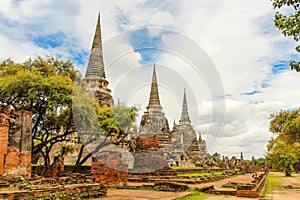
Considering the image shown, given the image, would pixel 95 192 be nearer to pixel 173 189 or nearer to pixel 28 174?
pixel 173 189

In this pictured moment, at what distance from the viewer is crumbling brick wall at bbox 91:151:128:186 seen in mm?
14422

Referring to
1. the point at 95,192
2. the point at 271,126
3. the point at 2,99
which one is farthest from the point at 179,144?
the point at 95,192

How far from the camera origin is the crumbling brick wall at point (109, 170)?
47.3 ft

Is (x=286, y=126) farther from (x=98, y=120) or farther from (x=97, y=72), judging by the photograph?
(x=97, y=72)

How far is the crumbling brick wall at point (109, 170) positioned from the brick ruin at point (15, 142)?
3.25 meters

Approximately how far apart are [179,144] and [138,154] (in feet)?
84.2

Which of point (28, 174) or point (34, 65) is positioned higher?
point (34, 65)

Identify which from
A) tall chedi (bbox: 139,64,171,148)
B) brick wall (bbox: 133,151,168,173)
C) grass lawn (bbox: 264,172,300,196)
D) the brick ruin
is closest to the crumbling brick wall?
the brick ruin

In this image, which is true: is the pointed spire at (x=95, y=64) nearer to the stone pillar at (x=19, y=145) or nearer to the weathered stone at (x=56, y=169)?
the weathered stone at (x=56, y=169)

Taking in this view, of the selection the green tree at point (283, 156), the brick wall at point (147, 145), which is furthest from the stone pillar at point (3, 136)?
the green tree at point (283, 156)

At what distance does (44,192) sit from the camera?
8.57 m

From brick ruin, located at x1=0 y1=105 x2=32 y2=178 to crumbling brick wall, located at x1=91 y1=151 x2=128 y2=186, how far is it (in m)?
3.25

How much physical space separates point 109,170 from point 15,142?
4932 mm

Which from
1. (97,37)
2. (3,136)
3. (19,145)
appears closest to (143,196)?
(3,136)
